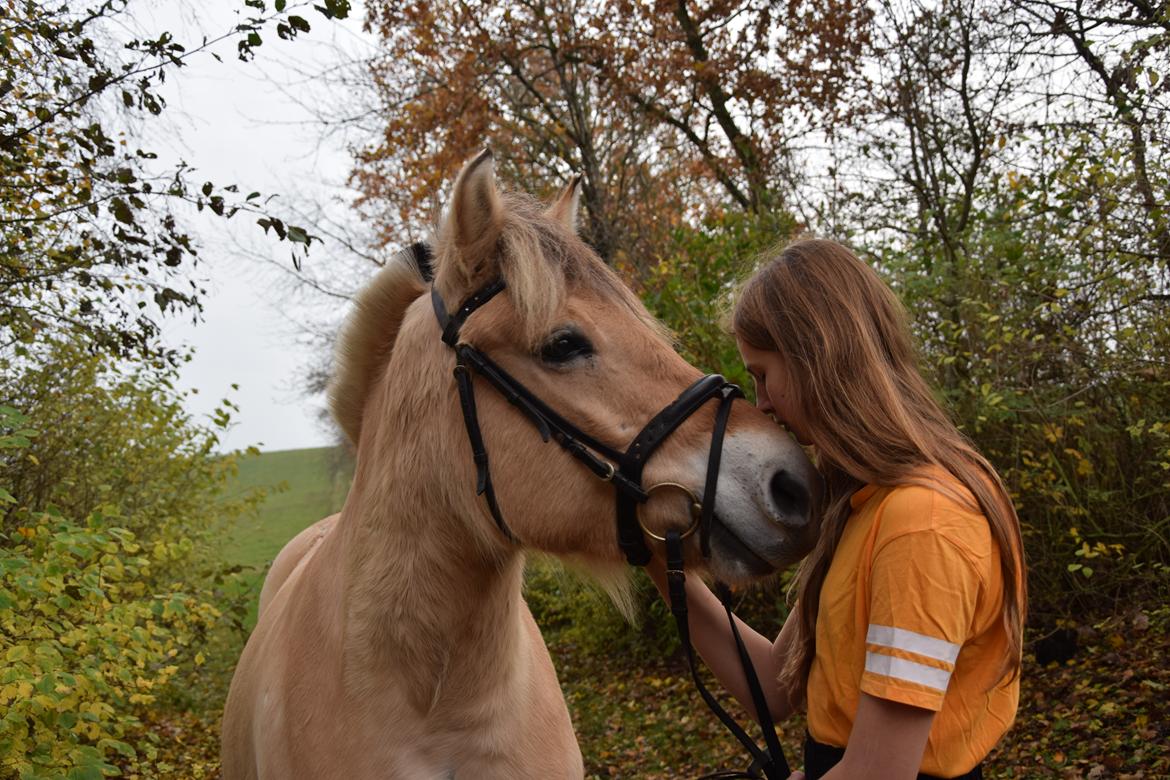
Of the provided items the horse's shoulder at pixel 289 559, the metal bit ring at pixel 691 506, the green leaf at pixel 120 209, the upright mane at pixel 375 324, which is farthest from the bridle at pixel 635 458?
the green leaf at pixel 120 209

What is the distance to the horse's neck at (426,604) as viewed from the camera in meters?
2.10

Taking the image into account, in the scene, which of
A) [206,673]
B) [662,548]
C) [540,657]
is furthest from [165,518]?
[662,548]

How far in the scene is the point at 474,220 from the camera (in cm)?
213

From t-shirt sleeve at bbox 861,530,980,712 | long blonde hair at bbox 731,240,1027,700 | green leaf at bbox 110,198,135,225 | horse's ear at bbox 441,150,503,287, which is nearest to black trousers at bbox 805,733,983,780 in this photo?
long blonde hair at bbox 731,240,1027,700

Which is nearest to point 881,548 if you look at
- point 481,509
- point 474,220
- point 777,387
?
point 777,387

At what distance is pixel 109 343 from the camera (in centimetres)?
484

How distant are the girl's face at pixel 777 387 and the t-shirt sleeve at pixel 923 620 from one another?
0.41 metres

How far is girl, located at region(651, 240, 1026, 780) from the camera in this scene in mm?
1396

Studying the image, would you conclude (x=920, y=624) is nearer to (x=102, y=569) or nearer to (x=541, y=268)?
(x=541, y=268)

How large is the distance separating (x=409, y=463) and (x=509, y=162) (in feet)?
36.4

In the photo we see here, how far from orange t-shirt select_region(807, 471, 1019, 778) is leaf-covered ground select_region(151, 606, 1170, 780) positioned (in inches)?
139

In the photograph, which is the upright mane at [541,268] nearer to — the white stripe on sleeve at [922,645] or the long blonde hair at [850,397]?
the long blonde hair at [850,397]

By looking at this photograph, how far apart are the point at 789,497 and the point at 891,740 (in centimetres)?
52

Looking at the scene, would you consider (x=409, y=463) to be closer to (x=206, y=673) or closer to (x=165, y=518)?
(x=165, y=518)
